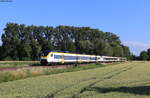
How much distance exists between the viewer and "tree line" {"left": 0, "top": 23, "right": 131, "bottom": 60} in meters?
92.9

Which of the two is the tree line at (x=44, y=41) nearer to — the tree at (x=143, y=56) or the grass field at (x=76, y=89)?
the tree at (x=143, y=56)

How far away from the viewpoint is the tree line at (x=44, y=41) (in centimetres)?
9288

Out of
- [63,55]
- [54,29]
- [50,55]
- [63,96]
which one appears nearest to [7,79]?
[63,96]

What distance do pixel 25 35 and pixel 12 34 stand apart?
517 cm

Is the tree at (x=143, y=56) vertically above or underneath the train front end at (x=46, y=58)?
above

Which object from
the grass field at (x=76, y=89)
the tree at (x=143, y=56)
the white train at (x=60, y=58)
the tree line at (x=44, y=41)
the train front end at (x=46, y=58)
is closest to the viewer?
the grass field at (x=76, y=89)

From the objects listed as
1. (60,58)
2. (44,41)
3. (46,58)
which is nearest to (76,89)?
(46,58)

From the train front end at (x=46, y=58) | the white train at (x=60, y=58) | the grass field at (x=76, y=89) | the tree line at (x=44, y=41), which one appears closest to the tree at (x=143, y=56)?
the tree line at (x=44, y=41)

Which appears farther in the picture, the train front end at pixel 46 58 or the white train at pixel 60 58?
the white train at pixel 60 58

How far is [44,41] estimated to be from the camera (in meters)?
103

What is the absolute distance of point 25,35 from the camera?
99.0 meters

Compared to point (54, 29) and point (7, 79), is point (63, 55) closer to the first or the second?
point (7, 79)

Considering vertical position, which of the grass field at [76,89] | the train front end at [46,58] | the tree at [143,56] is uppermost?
the tree at [143,56]

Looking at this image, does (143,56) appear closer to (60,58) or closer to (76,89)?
(60,58)
